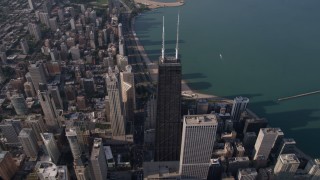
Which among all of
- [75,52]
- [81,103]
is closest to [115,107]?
[81,103]

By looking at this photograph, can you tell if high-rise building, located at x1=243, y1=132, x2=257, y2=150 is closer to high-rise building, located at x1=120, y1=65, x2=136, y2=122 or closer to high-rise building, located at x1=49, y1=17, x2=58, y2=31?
high-rise building, located at x1=120, y1=65, x2=136, y2=122

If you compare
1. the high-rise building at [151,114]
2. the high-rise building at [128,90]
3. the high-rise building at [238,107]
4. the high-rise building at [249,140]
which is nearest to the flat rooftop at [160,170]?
the high-rise building at [151,114]

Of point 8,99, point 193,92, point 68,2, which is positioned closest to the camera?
point 8,99

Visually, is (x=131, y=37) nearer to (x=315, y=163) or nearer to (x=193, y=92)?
(x=193, y=92)

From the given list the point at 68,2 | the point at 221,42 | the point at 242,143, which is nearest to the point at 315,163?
the point at 242,143

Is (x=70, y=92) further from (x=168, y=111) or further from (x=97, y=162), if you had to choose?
(x=168, y=111)
